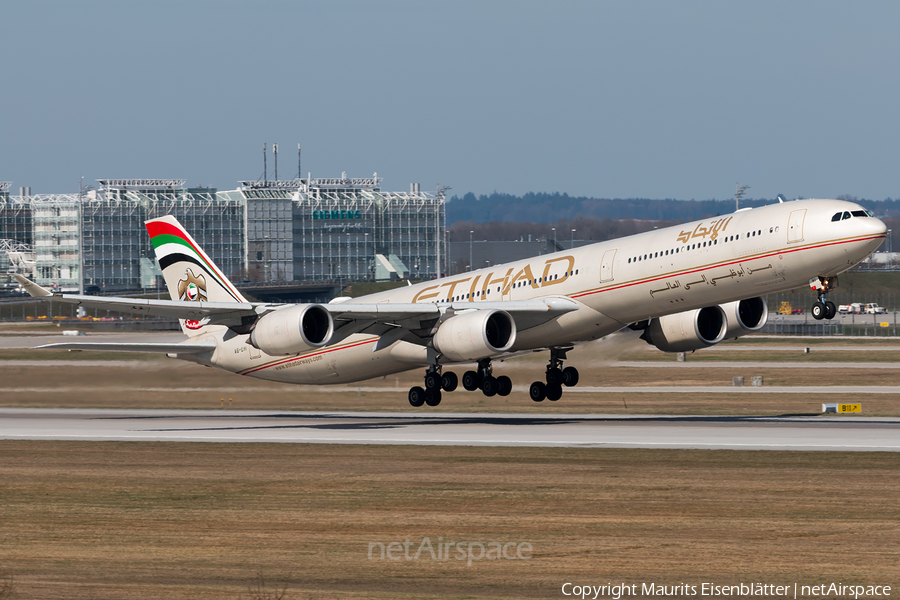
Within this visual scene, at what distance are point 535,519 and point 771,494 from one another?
20.4 feet

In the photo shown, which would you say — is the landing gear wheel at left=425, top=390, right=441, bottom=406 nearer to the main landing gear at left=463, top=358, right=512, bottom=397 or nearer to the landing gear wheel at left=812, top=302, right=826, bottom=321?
the main landing gear at left=463, top=358, right=512, bottom=397

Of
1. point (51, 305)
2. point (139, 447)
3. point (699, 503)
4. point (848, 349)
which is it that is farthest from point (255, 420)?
point (51, 305)

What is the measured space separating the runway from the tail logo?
5.43 meters

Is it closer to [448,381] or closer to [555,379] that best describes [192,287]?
[448,381]

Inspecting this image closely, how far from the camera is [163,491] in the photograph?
89.8ft

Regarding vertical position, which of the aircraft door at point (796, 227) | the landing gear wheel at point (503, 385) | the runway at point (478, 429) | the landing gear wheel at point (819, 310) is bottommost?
the runway at point (478, 429)

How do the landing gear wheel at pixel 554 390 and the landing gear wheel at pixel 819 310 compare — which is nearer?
the landing gear wheel at pixel 819 310

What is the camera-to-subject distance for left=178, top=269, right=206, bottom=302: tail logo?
51219 mm

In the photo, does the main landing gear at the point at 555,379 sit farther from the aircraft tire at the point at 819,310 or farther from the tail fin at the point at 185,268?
the tail fin at the point at 185,268

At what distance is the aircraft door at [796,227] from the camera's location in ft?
121

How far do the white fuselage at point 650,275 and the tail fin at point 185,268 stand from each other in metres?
5.10

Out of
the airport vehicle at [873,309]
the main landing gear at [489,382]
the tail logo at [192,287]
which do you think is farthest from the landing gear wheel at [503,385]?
the airport vehicle at [873,309]

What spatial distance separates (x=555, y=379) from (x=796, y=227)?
13.4m

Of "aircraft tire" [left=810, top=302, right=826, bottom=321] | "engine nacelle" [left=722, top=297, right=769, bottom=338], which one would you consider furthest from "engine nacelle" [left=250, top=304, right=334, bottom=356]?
"aircraft tire" [left=810, top=302, right=826, bottom=321]
